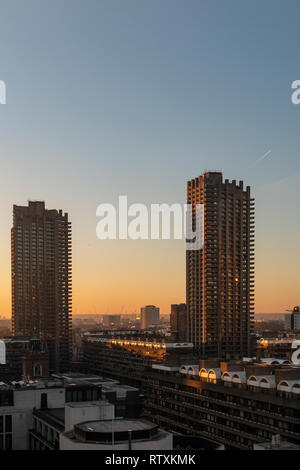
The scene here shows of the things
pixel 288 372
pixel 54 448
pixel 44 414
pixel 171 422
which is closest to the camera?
pixel 54 448

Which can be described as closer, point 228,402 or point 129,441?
point 129,441

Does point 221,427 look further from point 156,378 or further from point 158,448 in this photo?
point 158,448

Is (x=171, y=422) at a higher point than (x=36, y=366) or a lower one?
lower

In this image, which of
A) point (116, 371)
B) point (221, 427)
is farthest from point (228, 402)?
point (116, 371)

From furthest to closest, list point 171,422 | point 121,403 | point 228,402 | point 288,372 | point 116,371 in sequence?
point 116,371, point 171,422, point 121,403, point 228,402, point 288,372

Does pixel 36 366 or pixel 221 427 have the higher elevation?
pixel 36 366

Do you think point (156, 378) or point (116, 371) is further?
point (116, 371)
